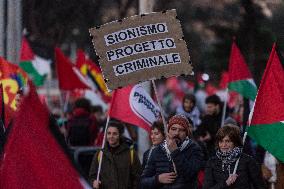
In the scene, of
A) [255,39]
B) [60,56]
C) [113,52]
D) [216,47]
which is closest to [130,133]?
[60,56]

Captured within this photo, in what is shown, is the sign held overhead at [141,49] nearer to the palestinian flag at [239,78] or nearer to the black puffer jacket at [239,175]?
the black puffer jacket at [239,175]

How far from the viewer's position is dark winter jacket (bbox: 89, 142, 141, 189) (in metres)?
10.5

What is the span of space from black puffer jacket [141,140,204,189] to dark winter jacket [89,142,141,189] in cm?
96

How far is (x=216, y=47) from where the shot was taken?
130 feet

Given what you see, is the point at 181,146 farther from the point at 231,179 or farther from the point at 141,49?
the point at 141,49

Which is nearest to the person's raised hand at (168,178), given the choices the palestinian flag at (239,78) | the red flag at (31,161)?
the red flag at (31,161)

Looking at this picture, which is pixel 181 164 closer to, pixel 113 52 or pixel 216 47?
pixel 113 52

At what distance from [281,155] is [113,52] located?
170cm

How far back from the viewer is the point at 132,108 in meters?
11.5

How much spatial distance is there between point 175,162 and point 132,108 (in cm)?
229

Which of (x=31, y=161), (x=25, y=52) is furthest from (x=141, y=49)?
(x=25, y=52)

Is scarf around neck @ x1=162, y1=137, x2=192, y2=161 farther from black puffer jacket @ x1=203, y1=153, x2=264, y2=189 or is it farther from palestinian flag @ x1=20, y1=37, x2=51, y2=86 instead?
Result: palestinian flag @ x1=20, y1=37, x2=51, y2=86

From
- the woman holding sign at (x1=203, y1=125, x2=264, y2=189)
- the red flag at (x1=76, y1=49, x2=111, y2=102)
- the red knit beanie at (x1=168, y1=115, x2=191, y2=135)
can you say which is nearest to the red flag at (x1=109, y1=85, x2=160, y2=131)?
the red knit beanie at (x1=168, y1=115, x2=191, y2=135)

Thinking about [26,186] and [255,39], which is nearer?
[26,186]
